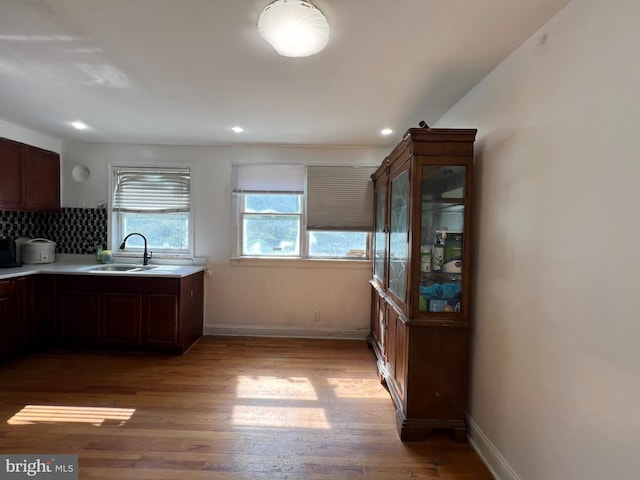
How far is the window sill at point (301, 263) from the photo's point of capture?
11.9 ft

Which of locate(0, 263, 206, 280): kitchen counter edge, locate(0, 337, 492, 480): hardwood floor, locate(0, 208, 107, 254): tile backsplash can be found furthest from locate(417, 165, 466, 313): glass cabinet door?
locate(0, 208, 107, 254): tile backsplash

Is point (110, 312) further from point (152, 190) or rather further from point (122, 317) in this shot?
point (152, 190)

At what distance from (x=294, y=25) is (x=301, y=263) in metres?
2.65

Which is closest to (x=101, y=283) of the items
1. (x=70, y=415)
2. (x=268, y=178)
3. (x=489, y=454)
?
(x=70, y=415)

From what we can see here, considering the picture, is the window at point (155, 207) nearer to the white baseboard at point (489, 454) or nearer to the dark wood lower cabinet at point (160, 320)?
the dark wood lower cabinet at point (160, 320)

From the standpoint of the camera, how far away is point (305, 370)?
2.84 meters

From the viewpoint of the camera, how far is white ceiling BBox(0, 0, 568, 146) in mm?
1366

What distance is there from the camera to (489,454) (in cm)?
173

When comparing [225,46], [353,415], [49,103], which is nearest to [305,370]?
[353,415]

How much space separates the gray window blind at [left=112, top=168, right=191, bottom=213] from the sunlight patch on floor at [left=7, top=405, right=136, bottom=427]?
220 cm

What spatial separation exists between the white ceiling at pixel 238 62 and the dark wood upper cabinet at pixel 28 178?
1.25 ft

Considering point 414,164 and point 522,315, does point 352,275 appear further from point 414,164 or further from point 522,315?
point 522,315

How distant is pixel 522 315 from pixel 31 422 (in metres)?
3.20

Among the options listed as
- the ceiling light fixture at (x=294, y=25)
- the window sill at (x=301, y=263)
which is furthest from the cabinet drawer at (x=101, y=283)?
the ceiling light fixture at (x=294, y=25)
